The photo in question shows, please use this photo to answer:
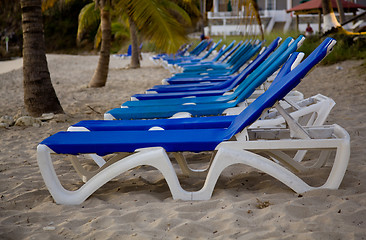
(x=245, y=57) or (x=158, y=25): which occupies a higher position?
(x=158, y=25)

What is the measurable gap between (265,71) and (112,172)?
69.1 inches

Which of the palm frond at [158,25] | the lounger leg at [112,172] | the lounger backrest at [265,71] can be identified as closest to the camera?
the lounger leg at [112,172]

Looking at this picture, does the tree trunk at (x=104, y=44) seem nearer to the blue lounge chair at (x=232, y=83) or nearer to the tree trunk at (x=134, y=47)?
the blue lounge chair at (x=232, y=83)

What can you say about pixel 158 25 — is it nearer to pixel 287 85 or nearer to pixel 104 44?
pixel 104 44

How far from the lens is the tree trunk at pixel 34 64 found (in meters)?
6.82

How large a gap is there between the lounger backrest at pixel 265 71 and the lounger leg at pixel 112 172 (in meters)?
1.47

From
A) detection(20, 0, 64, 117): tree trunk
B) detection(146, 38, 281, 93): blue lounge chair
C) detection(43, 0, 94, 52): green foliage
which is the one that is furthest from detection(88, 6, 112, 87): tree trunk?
detection(43, 0, 94, 52): green foliage

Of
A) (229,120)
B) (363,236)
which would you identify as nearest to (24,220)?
(229,120)

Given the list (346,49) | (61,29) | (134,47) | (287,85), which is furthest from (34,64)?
(61,29)

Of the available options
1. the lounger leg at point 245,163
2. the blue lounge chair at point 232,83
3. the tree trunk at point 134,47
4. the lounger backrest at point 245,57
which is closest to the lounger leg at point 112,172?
the lounger leg at point 245,163

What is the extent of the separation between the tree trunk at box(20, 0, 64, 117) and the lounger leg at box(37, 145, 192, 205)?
4.15 metres

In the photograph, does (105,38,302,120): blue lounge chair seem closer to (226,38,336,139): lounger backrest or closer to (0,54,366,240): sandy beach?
(0,54,366,240): sandy beach

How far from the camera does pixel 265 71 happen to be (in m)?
4.06

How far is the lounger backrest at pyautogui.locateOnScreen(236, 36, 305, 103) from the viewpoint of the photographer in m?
3.87
